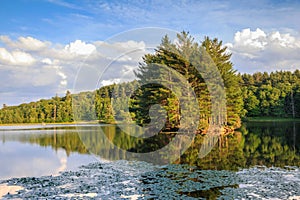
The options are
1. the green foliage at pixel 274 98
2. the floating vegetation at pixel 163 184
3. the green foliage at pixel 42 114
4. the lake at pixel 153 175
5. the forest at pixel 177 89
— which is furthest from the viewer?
the green foliage at pixel 42 114

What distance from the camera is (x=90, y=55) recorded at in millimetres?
19672

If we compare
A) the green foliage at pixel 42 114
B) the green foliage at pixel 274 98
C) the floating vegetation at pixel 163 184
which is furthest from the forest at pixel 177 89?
the green foliage at pixel 274 98

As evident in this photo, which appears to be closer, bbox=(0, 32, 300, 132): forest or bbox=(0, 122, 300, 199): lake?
bbox=(0, 122, 300, 199): lake

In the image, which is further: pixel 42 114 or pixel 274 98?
pixel 42 114

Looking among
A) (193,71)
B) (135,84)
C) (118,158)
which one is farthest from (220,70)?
(118,158)

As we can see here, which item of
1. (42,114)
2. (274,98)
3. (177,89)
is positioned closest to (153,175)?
(177,89)

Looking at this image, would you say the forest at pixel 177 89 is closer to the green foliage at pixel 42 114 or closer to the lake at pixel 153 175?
the lake at pixel 153 175

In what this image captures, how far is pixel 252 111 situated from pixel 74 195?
221 ft

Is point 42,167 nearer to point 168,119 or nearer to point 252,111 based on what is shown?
point 168,119

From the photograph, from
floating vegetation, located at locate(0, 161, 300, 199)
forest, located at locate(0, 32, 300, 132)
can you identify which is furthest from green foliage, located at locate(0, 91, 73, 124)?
floating vegetation, located at locate(0, 161, 300, 199)

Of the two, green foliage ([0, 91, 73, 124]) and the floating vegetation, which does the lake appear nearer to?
the floating vegetation

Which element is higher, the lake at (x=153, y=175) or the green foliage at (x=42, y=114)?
the green foliage at (x=42, y=114)

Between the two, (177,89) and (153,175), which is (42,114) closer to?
(177,89)

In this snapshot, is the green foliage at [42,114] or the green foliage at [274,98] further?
the green foliage at [42,114]
